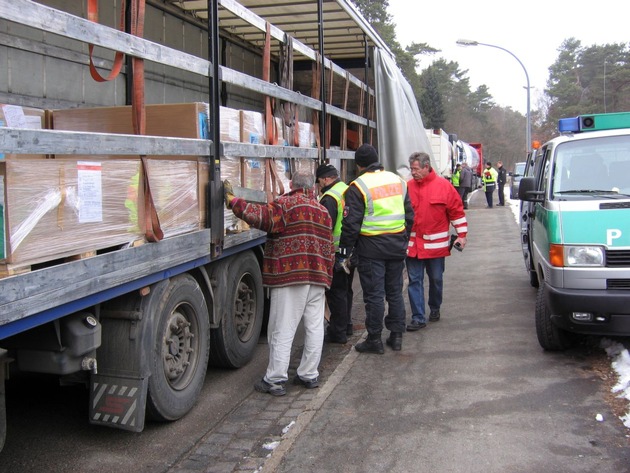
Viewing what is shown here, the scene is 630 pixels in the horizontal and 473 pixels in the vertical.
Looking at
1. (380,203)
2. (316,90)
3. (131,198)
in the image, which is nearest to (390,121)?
(316,90)

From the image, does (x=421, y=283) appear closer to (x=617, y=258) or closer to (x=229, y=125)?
(x=617, y=258)

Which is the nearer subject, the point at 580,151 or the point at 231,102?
the point at 580,151

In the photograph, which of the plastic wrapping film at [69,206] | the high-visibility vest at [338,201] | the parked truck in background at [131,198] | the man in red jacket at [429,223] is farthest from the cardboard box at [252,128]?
the man in red jacket at [429,223]

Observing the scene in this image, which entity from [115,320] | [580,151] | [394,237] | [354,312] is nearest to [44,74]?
[115,320]

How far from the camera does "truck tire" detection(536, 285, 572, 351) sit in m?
5.47

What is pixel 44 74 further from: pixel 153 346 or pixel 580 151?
pixel 580 151

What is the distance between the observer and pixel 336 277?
238 inches

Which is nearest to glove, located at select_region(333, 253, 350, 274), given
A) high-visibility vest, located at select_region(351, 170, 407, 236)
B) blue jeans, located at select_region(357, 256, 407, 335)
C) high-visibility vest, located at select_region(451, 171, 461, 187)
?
blue jeans, located at select_region(357, 256, 407, 335)

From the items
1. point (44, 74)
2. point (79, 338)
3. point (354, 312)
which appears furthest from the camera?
point (354, 312)

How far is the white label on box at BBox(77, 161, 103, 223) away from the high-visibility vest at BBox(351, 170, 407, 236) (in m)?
2.75

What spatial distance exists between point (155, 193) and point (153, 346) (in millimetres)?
959

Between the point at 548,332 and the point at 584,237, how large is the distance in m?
0.97

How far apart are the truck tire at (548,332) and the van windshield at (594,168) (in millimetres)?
974

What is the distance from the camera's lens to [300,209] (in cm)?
478
